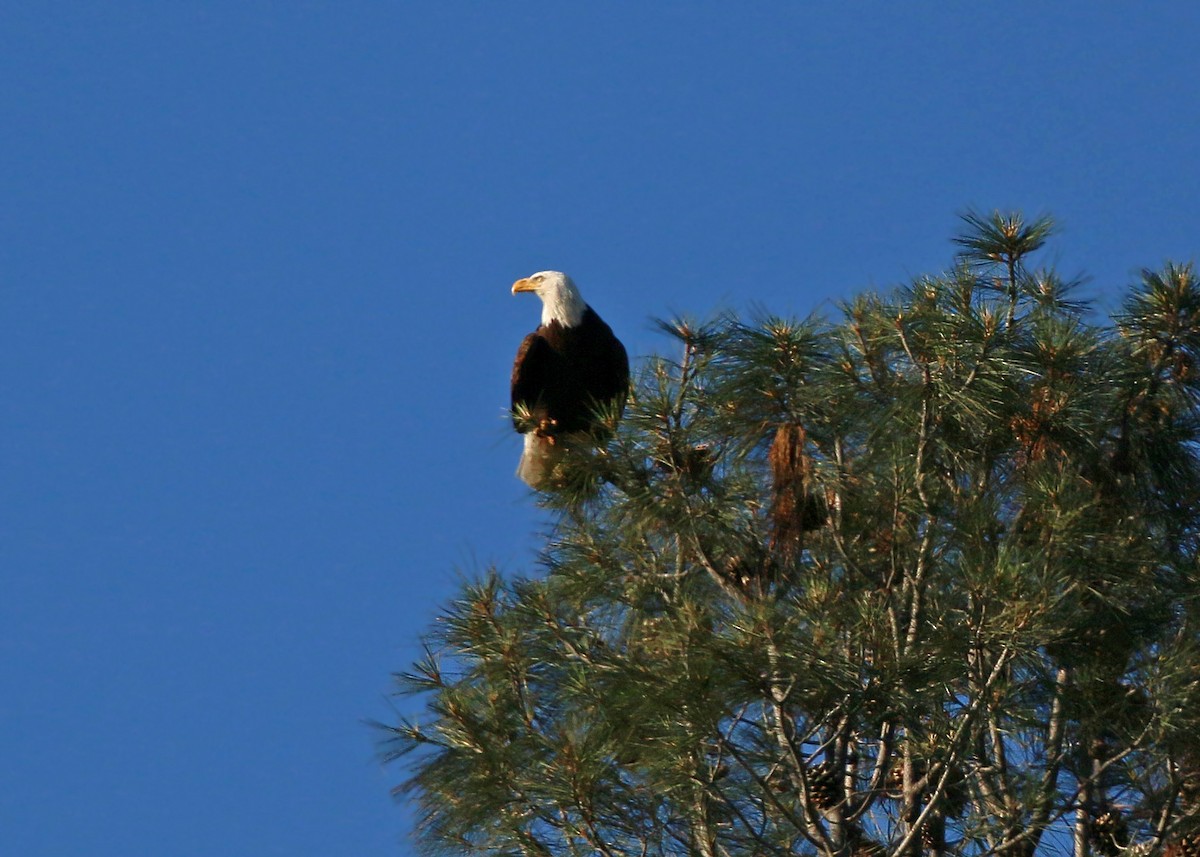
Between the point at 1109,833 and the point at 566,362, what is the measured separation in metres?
3.09

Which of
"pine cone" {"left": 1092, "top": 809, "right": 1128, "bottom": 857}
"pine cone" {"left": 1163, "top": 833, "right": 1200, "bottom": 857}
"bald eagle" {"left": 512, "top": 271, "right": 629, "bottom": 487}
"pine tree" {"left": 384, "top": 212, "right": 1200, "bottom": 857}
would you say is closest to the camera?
"pine tree" {"left": 384, "top": 212, "right": 1200, "bottom": 857}

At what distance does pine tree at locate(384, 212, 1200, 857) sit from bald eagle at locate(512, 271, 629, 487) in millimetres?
1486

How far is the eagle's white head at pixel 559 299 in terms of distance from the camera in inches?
299

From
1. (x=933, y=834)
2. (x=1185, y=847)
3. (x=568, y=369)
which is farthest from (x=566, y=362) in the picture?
(x=1185, y=847)

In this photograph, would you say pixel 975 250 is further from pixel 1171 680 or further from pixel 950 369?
pixel 1171 680

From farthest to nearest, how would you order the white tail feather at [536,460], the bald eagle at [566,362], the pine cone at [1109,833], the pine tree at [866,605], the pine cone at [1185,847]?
the bald eagle at [566,362], the white tail feather at [536,460], the pine cone at [1109,833], the pine cone at [1185,847], the pine tree at [866,605]

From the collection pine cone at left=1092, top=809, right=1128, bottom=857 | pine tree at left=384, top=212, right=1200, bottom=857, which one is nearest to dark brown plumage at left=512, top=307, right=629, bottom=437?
pine tree at left=384, top=212, right=1200, bottom=857

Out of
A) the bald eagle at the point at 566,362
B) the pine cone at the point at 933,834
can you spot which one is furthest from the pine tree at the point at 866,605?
the bald eagle at the point at 566,362

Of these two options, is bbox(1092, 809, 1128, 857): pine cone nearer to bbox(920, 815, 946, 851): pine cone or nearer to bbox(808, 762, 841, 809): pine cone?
bbox(920, 815, 946, 851): pine cone

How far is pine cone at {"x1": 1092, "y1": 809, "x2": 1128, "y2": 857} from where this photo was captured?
5066 millimetres

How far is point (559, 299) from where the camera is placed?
25.1 ft

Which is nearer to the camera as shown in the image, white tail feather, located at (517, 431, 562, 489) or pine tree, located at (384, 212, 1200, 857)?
pine tree, located at (384, 212, 1200, 857)

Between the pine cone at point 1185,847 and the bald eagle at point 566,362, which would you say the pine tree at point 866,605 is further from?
the bald eagle at point 566,362

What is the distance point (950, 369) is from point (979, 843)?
1293mm
